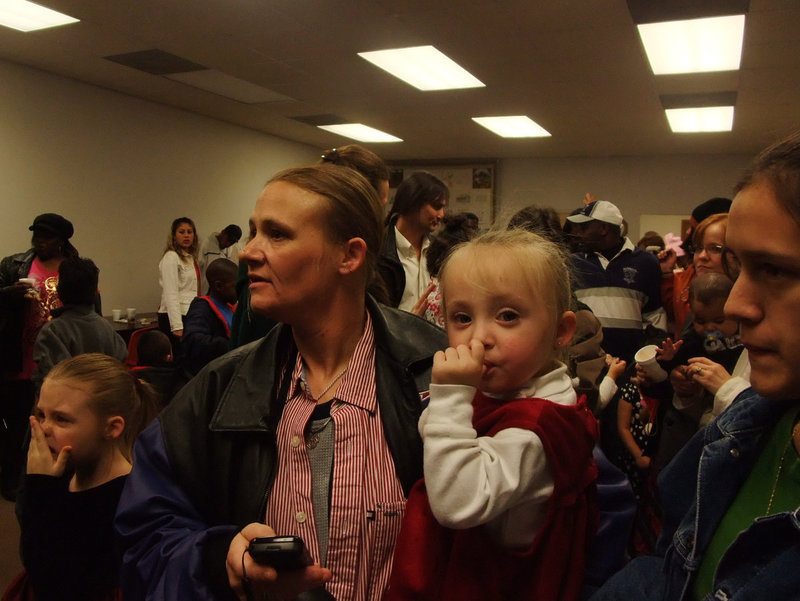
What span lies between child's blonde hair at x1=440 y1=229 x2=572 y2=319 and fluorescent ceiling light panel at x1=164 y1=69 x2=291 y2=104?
5.75m

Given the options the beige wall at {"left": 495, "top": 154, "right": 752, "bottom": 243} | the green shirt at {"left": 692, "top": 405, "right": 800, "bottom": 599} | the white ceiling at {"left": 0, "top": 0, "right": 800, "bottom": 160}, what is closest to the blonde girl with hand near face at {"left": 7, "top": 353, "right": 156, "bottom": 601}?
the green shirt at {"left": 692, "top": 405, "right": 800, "bottom": 599}

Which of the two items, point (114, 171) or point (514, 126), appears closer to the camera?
point (114, 171)

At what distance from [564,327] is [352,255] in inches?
18.3

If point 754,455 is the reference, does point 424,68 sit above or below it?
above

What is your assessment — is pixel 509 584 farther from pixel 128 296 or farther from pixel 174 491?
pixel 128 296

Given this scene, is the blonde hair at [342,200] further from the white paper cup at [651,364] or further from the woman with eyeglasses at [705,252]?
the woman with eyeglasses at [705,252]

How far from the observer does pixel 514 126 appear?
8188mm

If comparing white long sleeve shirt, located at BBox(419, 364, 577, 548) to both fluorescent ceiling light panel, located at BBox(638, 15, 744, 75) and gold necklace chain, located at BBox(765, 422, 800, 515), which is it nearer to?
gold necklace chain, located at BBox(765, 422, 800, 515)

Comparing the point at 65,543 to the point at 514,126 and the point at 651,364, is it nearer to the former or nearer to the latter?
the point at 651,364

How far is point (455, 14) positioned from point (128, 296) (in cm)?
528

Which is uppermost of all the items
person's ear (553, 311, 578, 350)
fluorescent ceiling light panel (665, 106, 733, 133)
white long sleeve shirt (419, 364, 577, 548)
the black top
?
fluorescent ceiling light panel (665, 106, 733, 133)

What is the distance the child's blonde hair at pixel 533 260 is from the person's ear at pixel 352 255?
23 cm

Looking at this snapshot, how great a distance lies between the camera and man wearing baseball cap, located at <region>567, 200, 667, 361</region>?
11.1ft

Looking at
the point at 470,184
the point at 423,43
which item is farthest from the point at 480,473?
the point at 470,184
